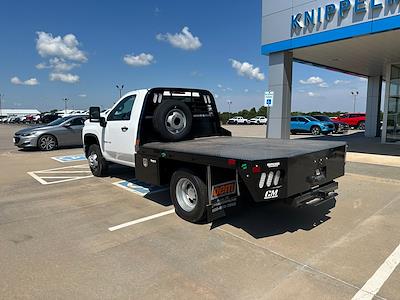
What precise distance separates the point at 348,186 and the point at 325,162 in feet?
10.2

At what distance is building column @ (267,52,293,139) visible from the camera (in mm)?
13866

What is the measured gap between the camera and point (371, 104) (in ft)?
71.0

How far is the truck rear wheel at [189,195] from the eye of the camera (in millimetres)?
4594

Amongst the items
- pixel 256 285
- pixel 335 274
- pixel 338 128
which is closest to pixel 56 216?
pixel 256 285

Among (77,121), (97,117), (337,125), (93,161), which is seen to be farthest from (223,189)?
(337,125)

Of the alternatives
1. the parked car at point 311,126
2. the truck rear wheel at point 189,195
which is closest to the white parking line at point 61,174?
the truck rear wheel at point 189,195

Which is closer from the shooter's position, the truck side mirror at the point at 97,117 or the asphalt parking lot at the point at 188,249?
the asphalt parking lot at the point at 188,249

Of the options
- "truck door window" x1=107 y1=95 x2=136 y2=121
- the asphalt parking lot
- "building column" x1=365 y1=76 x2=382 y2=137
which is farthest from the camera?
"building column" x1=365 y1=76 x2=382 y2=137

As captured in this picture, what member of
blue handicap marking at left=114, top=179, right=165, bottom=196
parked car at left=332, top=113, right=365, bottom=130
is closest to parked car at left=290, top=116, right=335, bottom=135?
parked car at left=332, top=113, right=365, bottom=130

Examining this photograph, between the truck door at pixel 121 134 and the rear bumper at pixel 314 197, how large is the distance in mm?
3278

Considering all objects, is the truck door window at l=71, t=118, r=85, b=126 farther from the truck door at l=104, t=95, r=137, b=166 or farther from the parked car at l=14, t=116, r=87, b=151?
the truck door at l=104, t=95, r=137, b=166

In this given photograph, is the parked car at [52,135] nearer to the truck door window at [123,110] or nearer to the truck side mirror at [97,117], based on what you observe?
the truck side mirror at [97,117]

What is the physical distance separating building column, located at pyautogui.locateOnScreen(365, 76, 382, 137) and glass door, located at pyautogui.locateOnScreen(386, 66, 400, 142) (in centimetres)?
397

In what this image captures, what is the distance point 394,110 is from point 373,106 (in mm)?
4129
